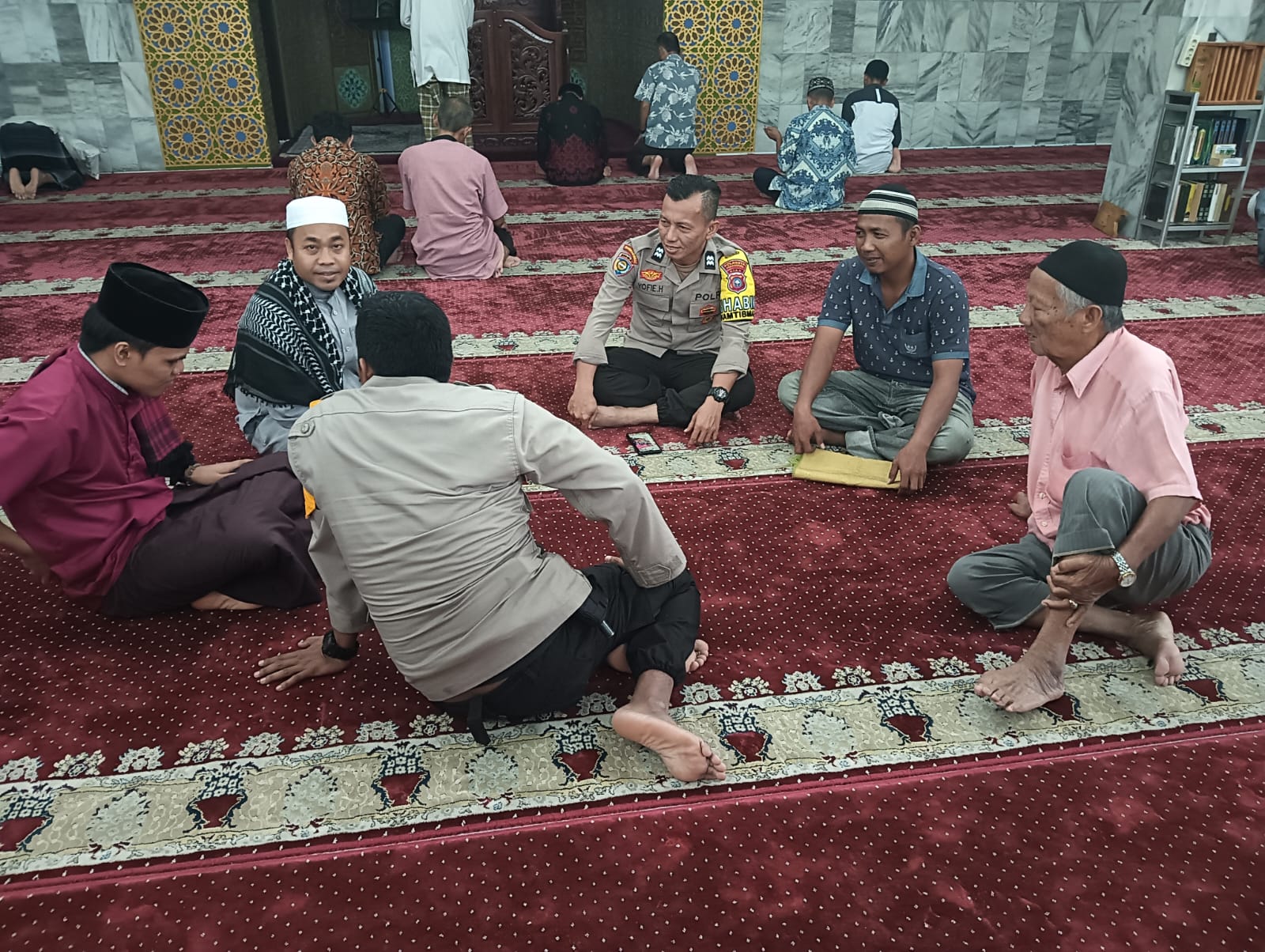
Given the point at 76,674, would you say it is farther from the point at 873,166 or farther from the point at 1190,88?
the point at 873,166

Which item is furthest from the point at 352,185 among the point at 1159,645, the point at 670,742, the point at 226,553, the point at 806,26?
the point at 806,26

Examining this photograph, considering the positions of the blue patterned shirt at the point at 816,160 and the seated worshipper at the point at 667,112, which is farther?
the seated worshipper at the point at 667,112

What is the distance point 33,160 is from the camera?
6414mm

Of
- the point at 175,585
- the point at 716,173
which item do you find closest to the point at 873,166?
the point at 716,173

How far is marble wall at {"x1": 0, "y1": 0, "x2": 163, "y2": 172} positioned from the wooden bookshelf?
21.3ft

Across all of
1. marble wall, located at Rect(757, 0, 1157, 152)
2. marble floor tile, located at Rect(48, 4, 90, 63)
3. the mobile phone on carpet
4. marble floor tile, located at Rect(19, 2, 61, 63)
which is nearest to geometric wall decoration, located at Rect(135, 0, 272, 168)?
marble floor tile, located at Rect(48, 4, 90, 63)

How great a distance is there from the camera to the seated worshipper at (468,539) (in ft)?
4.93

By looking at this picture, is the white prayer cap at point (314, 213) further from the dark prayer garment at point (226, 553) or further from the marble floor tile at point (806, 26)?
the marble floor tile at point (806, 26)

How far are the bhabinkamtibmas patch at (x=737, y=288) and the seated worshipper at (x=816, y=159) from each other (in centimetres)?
318

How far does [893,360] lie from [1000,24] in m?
6.43

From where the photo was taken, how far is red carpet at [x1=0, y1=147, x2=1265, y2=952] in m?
1.46

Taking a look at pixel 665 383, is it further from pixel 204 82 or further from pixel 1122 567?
pixel 204 82

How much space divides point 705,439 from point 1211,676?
144 centimetres

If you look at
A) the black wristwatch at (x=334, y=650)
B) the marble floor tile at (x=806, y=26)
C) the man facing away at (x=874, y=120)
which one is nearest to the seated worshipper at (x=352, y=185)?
the black wristwatch at (x=334, y=650)
